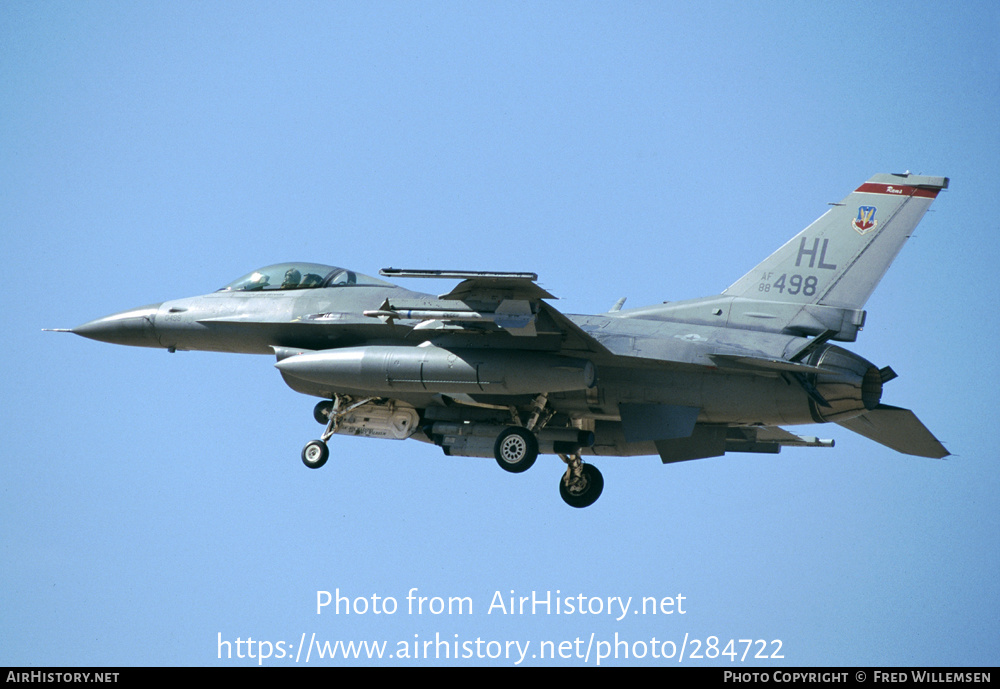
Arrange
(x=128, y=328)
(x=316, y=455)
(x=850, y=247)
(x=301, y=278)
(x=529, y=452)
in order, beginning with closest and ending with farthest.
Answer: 1. (x=850, y=247)
2. (x=529, y=452)
3. (x=316, y=455)
4. (x=301, y=278)
5. (x=128, y=328)

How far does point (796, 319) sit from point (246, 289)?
7.84 m

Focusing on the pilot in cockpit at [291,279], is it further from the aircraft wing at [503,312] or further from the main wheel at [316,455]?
the aircraft wing at [503,312]

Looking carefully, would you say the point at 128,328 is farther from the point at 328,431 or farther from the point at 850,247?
the point at 850,247

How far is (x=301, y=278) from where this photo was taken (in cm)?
1839

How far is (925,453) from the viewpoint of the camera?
1662 centimetres

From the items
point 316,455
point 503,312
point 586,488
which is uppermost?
point 503,312

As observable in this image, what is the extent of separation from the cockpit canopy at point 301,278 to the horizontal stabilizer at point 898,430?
6.76 m

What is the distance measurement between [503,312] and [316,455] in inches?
154

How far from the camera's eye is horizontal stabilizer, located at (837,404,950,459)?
635 inches

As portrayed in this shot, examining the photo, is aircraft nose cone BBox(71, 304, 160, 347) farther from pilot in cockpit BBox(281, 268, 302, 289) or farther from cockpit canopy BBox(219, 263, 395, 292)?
pilot in cockpit BBox(281, 268, 302, 289)

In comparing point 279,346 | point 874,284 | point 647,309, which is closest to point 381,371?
point 279,346

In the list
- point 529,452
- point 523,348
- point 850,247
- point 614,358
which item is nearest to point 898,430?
point 850,247

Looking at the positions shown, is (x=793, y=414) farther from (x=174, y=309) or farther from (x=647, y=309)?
(x=174, y=309)

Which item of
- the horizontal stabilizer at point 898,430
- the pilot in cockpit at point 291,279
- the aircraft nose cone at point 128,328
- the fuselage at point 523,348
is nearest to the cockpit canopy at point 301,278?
the pilot in cockpit at point 291,279
